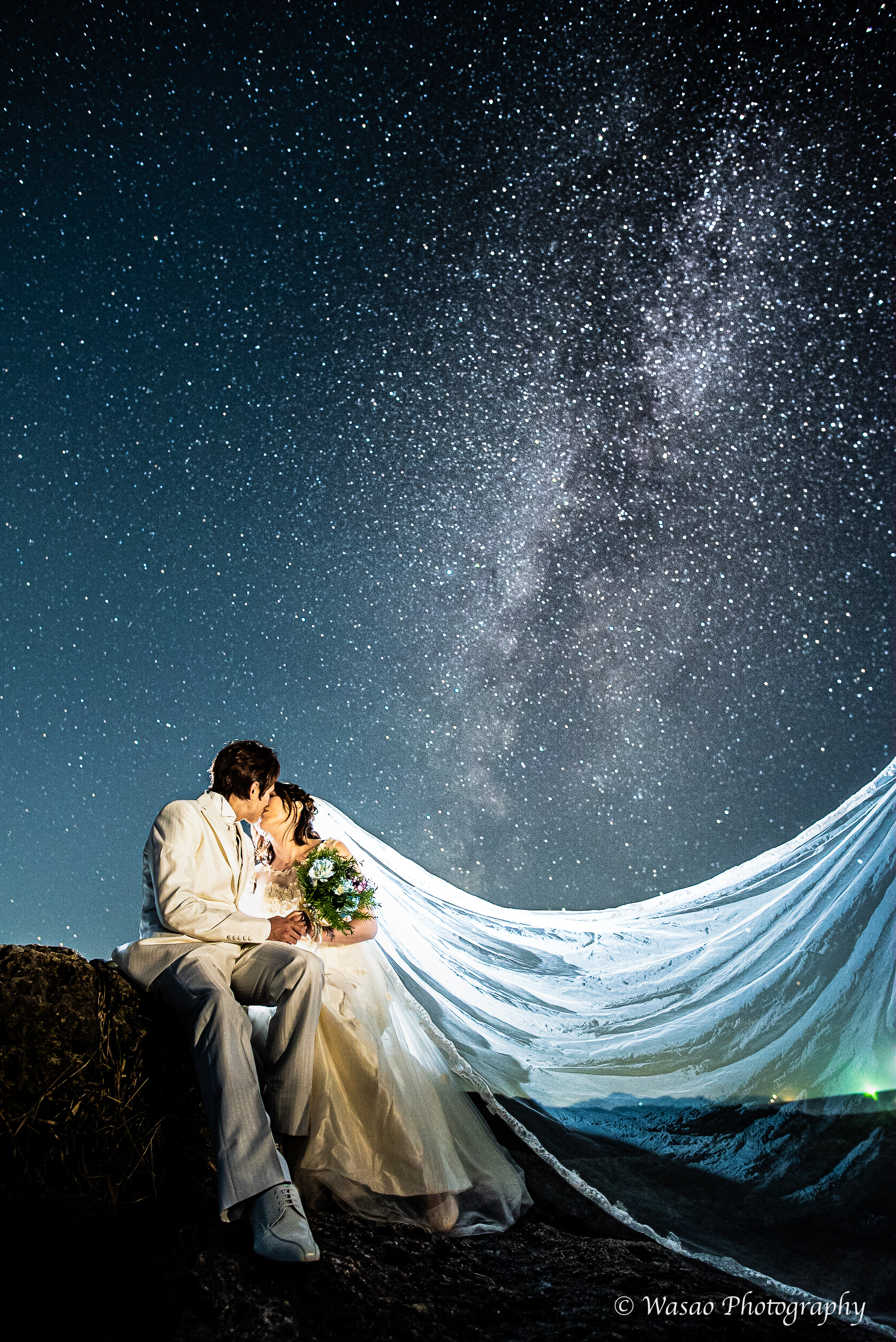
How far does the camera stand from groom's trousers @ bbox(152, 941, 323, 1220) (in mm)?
2531

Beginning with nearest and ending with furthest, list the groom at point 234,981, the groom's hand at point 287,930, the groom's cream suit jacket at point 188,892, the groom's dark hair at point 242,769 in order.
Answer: the groom at point 234,981 → the groom's cream suit jacket at point 188,892 → the groom's hand at point 287,930 → the groom's dark hair at point 242,769

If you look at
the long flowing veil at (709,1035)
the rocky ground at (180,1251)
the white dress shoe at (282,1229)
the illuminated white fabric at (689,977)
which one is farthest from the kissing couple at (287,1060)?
the illuminated white fabric at (689,977)

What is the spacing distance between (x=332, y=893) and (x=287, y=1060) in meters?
0.98

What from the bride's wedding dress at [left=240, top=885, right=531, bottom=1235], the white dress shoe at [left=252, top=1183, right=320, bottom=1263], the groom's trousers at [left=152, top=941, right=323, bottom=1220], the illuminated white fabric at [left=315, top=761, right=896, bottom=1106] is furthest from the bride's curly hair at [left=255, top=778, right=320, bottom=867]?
the white dress shoe at [left=252, top=1183, right=320, bottom=1263]

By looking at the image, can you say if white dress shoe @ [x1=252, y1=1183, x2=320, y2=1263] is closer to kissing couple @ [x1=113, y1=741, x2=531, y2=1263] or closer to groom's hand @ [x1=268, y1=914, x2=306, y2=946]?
kissing couple @ [x1=113, y1=741, x2=531, y2=1263]

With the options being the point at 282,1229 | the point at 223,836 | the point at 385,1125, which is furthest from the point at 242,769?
the point at 282,1229

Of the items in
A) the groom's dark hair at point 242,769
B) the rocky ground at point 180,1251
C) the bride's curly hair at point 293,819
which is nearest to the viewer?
the rocky ground at point 180,1251

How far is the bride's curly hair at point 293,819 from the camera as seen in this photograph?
4.77 metres

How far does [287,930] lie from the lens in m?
3.50

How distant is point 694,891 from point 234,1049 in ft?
11.5

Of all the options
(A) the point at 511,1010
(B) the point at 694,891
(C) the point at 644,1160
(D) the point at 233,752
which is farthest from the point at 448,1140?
(B) the point at 694,891

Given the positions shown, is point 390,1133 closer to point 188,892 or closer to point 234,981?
point 234,981

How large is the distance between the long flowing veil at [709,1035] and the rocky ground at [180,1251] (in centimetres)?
26

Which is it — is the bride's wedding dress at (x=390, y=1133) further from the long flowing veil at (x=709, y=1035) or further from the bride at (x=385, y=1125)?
the long flowing veil at (x=709, y=1035)
